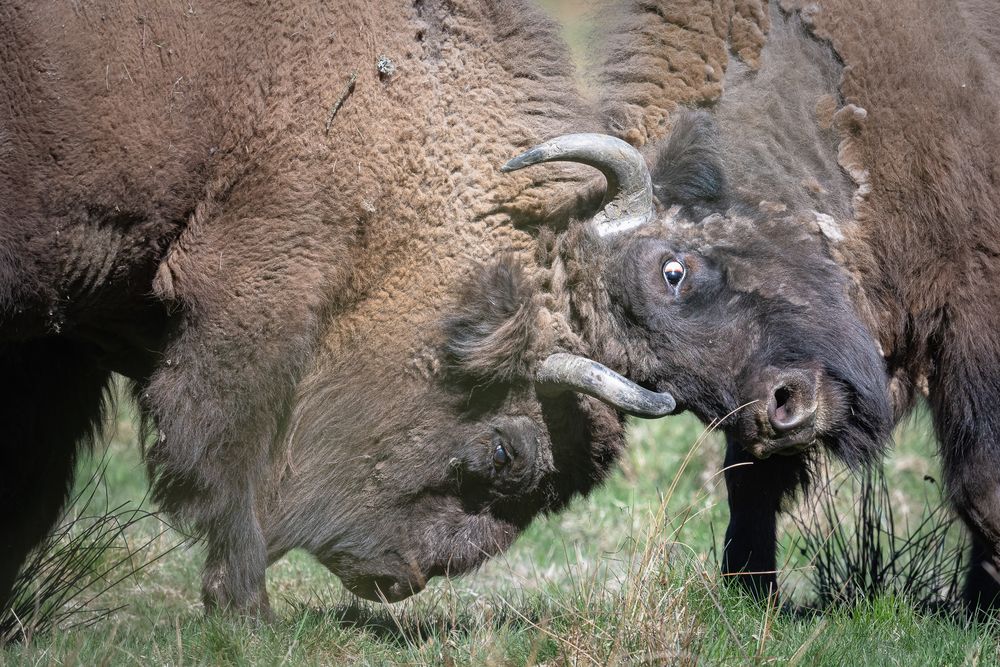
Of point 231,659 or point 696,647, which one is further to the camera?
point 231,659

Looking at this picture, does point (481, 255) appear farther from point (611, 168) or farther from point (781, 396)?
point (781, 396)

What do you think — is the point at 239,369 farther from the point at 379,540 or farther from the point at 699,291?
the point at 699,291

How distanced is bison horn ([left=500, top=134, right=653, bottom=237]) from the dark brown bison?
63mm

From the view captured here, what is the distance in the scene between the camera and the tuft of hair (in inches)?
146

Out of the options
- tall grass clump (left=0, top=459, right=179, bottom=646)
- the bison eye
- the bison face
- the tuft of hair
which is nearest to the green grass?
tall grass clump (left=0, top=459, right=179, bottom=646)

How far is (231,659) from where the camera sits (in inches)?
134

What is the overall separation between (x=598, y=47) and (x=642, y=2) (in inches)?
8.6

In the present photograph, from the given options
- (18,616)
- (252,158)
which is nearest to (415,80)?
(252,158)

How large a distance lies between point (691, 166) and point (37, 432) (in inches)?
101

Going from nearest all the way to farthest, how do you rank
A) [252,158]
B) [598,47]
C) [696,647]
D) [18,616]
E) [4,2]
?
1. [696,647]
2. [4,2]
3. [252,158]
4. [18,616]
5. [598,47]

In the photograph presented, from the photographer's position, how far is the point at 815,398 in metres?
3.66

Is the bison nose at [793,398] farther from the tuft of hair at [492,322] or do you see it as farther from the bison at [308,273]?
the tuft of hair at [492,322]

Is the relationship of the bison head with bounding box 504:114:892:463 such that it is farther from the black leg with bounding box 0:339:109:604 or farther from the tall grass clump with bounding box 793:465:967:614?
the black leg with bounding box 0:339:109:604

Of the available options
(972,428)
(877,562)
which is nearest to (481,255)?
(972,428)
